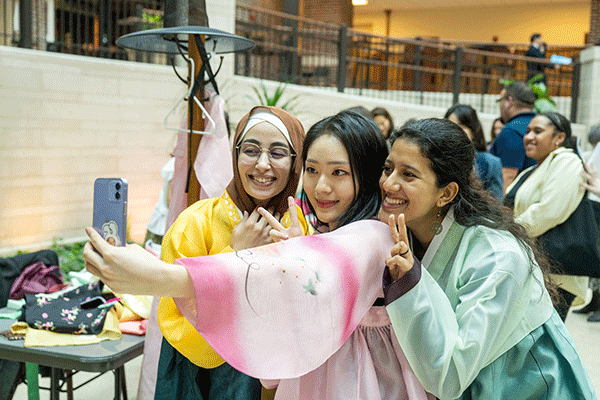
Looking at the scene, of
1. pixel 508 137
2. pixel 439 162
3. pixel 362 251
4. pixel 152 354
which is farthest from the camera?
pixel 508 137

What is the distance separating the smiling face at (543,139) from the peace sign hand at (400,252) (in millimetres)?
2714

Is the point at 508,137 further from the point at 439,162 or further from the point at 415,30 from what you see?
the point at 415,30

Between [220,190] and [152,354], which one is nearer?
[152,354]

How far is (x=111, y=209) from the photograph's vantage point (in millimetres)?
1088

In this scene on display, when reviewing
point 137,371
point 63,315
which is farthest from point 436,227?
point 137,371

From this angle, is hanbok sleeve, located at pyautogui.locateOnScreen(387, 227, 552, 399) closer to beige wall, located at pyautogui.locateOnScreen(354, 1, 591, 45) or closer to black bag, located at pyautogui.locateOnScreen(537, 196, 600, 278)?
black bag, located at pyautogui.locateOnScreen(537, 196, 600, 278)

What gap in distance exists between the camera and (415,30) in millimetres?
16719

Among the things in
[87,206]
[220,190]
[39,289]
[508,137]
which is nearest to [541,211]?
[508,137]

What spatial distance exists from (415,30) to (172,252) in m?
16.4

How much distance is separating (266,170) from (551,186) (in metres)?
2.28

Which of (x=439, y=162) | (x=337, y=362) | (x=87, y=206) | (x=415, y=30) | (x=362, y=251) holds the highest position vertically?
(x=415, y=30)

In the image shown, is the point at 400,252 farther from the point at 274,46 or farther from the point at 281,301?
the point at 274,46

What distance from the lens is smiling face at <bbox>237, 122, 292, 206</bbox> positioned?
68.5 inches

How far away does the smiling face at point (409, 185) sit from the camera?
1.30 metres
